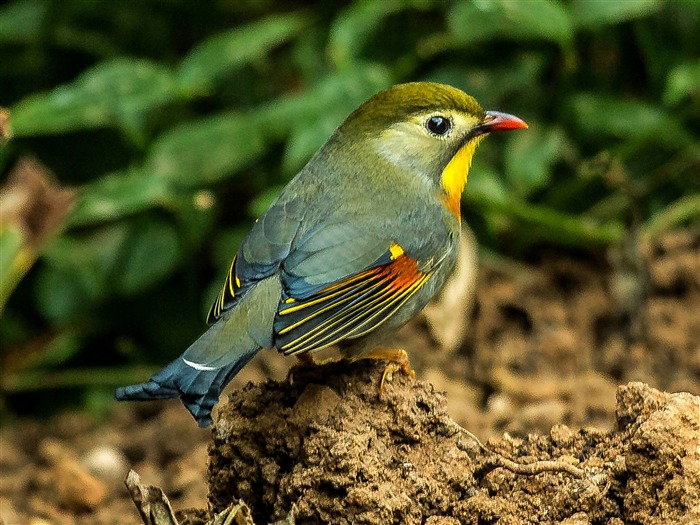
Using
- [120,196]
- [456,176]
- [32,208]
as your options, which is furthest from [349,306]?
[120,196]

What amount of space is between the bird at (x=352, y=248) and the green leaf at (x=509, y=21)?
156 cm

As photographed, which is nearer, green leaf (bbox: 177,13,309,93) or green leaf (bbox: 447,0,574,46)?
green leaf (bbox: 447,0,574,46)

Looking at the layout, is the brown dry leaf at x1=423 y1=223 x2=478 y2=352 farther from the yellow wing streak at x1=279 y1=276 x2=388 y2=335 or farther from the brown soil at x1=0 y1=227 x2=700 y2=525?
the yellow wing streak at x1=279 y1=276 x2=388 y2=335

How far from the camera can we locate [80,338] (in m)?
6.37

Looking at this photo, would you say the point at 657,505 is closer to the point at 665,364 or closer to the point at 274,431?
the point at 274,431

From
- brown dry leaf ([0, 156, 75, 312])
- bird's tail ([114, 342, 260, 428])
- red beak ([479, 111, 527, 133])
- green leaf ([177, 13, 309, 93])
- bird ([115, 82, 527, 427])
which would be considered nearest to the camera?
bird's tail ([114, 342, 260, 428])

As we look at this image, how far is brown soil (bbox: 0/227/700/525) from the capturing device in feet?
9.38

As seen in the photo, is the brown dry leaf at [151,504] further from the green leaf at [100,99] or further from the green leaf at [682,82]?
the green leaf at [682,82]

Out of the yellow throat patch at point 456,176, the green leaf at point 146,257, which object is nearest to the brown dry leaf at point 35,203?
the green leaf at point 146,257

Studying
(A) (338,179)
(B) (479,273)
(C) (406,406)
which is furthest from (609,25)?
(C) (406,406)

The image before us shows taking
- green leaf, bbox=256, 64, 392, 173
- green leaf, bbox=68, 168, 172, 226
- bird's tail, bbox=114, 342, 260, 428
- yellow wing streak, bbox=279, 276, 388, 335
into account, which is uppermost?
bird's tail, bbox=114, 342, 260, 428

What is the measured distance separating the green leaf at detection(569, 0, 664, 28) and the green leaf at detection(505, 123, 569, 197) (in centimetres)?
61

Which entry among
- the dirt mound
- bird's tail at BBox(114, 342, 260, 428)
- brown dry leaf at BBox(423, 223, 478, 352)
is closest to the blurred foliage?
brown dry leaf at BBox(423, 223, 478, 352)

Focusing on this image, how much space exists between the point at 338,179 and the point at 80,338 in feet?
9.93
